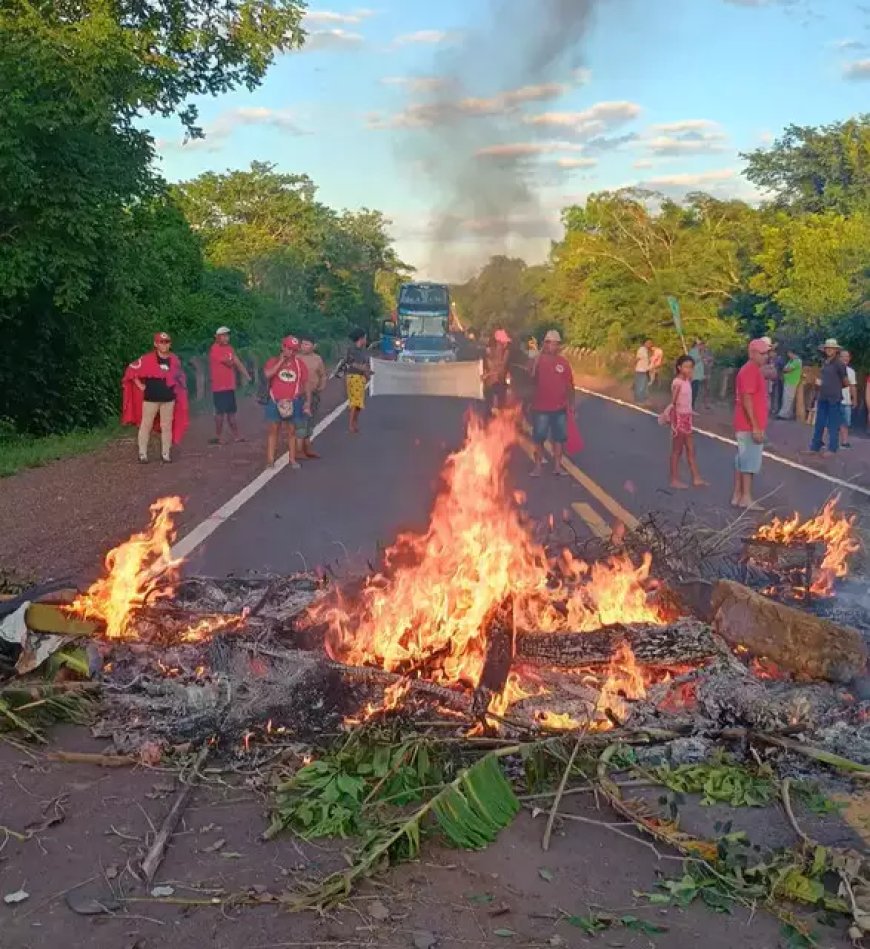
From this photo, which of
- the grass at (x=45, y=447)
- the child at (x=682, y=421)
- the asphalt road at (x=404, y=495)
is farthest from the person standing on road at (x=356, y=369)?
the child at (x=682, y=421)

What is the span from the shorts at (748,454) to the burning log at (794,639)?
630 centimetres

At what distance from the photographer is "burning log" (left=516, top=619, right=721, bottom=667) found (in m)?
5.59

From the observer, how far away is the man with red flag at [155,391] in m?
15.2

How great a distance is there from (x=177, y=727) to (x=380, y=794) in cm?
117

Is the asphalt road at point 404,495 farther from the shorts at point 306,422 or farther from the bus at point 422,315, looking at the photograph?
the bus at point 422,315

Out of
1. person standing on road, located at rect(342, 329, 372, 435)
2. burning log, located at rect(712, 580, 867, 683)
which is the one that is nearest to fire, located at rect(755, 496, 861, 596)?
burning log, located at rect(712, 580, 867, 683)

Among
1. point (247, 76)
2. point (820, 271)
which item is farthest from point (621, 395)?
point (247, 76)

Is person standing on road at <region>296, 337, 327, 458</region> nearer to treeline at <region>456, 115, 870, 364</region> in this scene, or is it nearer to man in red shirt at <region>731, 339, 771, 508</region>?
man in red shirt at <region>731, 339, 771, 508</region>

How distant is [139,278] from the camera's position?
1902 centimetres

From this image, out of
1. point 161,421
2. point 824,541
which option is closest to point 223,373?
point 161,421

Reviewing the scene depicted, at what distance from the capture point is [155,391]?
49.4 feet

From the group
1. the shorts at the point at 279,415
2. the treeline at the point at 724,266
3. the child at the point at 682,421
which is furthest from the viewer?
the treeline at the point at 724,266

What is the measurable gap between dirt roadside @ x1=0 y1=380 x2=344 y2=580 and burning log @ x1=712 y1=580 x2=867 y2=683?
4.77 m

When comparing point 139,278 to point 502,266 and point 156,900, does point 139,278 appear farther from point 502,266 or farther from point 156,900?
point 502,266
